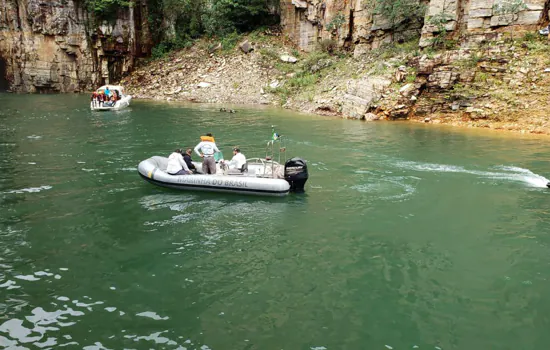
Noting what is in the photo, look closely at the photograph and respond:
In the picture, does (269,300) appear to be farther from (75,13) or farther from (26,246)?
(75,13)

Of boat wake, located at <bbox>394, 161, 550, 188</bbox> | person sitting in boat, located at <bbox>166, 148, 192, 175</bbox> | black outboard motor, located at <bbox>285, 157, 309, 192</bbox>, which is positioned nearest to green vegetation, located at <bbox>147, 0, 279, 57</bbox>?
boat wake, located at <bbox>394, 161, 550, 188</bbox>

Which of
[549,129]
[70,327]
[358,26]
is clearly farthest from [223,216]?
[358,26]

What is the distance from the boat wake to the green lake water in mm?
97

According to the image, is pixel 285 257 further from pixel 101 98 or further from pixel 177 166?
pixel 101 98

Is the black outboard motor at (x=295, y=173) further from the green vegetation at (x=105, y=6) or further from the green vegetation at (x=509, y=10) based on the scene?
the green vegetation at (x=105, y=6)

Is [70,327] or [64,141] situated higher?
[64,141]

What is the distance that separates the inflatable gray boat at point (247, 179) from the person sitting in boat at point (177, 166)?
0.16m

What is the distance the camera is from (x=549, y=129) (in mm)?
20875

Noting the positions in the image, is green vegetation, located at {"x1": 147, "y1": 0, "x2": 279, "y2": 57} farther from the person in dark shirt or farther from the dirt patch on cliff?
the person in dark shirt

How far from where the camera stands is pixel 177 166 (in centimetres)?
1256

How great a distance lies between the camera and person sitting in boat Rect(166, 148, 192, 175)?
1254 centimetres

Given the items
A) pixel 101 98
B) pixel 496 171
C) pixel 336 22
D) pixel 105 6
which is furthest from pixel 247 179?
pixel 105 6

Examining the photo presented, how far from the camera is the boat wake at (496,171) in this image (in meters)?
13.5

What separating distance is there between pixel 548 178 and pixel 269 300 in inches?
455
